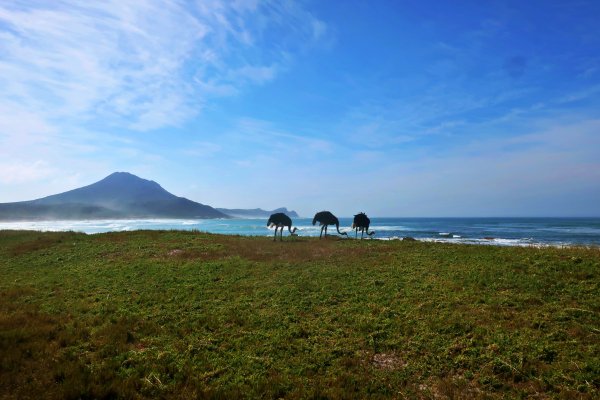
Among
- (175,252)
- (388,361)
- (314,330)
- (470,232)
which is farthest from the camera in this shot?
(470,232)

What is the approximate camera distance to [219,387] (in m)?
8.21

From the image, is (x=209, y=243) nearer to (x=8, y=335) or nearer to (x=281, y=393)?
(x=8, y=335)

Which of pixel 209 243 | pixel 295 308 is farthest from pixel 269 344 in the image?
pixel 209 243

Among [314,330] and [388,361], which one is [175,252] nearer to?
[314,330]

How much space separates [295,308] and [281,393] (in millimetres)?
6006

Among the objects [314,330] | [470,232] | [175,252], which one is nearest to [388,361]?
[314,330]

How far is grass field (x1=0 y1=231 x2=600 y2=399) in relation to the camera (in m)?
8.25

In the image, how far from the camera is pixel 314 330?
11.6 metres

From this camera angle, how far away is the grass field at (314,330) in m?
8.25

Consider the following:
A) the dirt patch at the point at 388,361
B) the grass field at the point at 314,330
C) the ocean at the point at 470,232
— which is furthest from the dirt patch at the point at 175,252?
the ocean at the point at 470,232

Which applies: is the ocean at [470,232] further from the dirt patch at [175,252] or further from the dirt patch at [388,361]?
the dirt patch at [388,361]

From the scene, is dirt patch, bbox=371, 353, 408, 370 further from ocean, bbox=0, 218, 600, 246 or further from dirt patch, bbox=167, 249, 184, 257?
ocean, bbox=0, 218, 600, 246

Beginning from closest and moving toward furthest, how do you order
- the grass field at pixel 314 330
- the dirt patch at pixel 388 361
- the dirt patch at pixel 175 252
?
the grass field at pixel 314 330 → the dirt patch at pixel 388 361 → the dirt patch at pixel 175 252

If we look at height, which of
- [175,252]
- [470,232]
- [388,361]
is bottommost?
[388,361]
